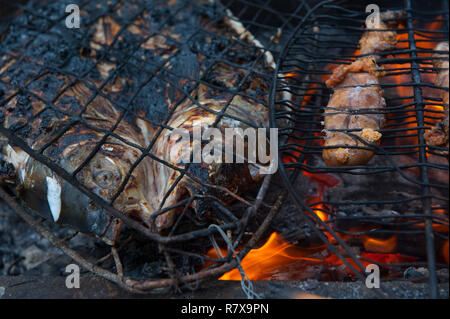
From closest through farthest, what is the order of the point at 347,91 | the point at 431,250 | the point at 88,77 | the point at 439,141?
1. the point at 431,250
2. the point at 439,141
3. the point at 347,91
4. the point at 88,77

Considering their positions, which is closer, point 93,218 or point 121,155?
point 93,218

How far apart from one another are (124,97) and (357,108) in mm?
1756

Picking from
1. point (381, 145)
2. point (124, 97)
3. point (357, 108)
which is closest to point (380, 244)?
point (381, 145)

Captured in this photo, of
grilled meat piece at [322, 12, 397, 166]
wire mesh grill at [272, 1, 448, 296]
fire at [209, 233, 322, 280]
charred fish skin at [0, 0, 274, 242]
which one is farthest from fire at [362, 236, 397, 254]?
charred fish skin at [0, 0, 274, 242]

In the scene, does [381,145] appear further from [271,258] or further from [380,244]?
[271,258]

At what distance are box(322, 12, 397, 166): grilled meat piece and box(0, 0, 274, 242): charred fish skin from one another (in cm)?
50

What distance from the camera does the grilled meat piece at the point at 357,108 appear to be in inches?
92.7

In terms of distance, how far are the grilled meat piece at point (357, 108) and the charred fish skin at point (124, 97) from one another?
0.50 metres

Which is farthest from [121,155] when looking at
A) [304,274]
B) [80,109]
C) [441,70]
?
[441,70]

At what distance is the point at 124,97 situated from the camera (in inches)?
119

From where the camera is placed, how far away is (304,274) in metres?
2.75

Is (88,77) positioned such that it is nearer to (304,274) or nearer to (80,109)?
(80,109)

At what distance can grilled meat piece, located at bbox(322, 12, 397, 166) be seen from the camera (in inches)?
92.7
